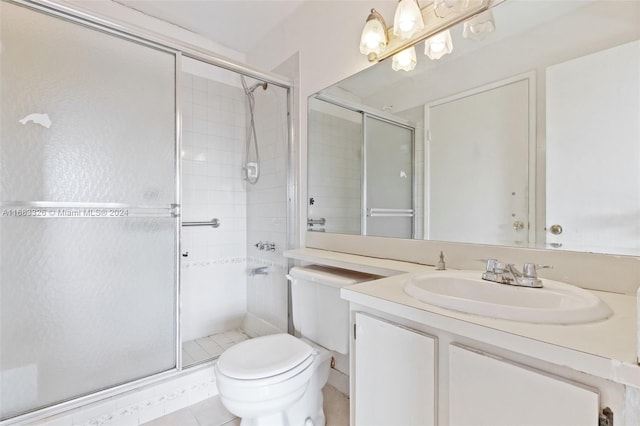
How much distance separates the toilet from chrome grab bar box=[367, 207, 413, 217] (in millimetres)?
353

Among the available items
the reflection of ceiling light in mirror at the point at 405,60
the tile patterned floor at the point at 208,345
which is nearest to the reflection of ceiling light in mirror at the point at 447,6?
the reflection of ceiling light in mirror at the point at 405,60

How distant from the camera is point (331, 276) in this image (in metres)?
1.43

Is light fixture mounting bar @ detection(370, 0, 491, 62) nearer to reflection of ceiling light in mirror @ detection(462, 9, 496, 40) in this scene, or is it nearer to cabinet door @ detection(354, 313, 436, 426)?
reflection of ceiling light in mirror @ detection(462, 9, 496, 40)

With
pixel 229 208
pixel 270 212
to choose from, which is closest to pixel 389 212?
pixel 270 212

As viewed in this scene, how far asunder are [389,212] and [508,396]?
1046 mm

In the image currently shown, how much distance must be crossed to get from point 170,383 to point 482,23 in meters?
2.25

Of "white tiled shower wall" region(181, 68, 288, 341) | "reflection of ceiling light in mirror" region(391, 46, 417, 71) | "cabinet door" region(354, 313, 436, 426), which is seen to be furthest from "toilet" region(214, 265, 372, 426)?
"reflection of ceiling light in mirror" region(391, 46, 417, 71)

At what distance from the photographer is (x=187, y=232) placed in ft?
7.70

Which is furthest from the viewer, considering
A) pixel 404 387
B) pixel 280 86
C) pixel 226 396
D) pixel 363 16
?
pixel 280 86

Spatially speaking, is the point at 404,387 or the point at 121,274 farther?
the point at 121,274

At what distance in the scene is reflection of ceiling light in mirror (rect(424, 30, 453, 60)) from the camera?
129 centimetres

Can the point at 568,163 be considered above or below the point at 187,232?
above

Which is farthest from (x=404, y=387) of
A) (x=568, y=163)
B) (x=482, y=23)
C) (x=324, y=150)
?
(x=324, y=150)

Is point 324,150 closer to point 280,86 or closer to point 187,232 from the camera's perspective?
point 280,86
